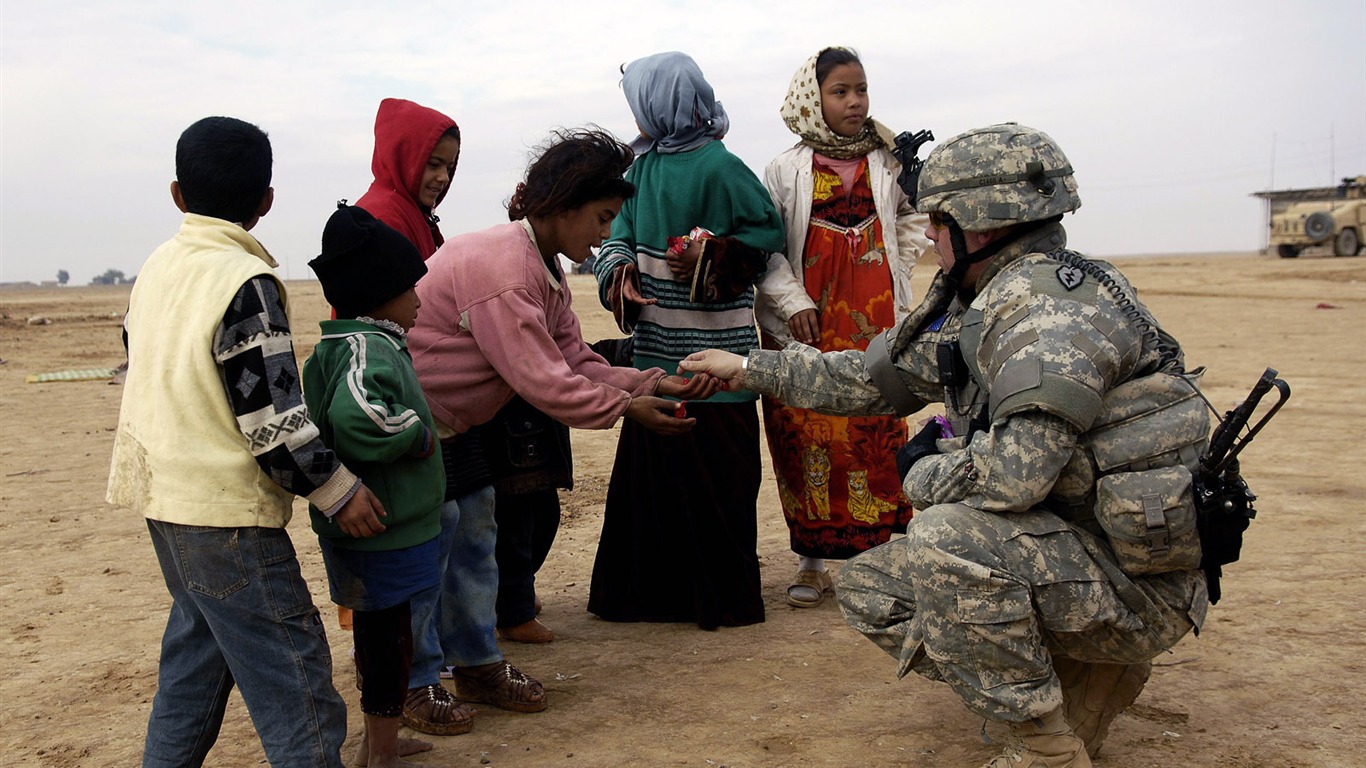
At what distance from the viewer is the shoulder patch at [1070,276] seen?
3139 mm

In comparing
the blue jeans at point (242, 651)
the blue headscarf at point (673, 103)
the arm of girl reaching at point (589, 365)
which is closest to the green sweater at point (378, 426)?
the blue jeans at point (242, 651)

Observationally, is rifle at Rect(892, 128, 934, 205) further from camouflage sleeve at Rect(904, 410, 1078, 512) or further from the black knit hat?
the black knit hat

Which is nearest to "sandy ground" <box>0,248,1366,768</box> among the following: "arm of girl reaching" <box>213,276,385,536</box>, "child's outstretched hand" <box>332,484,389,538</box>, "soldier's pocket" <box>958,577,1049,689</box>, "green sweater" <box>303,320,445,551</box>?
"soldier's pocket" <box>958,577,1049,689</box>

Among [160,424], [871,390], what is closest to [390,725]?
[160,424]

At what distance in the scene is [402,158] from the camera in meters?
4.36

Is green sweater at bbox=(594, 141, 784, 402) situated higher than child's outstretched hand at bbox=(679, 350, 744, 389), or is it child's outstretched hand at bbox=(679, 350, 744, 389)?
green sweater at bbox=(594, 141, 784, 402)

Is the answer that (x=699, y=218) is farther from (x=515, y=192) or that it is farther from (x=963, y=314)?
(x=963, y=314)

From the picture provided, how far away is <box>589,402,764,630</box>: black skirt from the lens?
4.88 meters

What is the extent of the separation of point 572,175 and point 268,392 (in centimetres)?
149

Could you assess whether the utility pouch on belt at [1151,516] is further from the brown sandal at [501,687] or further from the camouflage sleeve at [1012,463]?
the brown sandal at [501,687]

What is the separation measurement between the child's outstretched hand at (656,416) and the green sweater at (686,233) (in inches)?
22.5

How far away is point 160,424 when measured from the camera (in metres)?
2.86

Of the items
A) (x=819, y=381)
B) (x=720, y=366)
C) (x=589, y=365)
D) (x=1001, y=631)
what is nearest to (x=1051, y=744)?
(x=1001, y=631)

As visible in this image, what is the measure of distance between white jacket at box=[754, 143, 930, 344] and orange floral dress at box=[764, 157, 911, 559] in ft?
0.14
